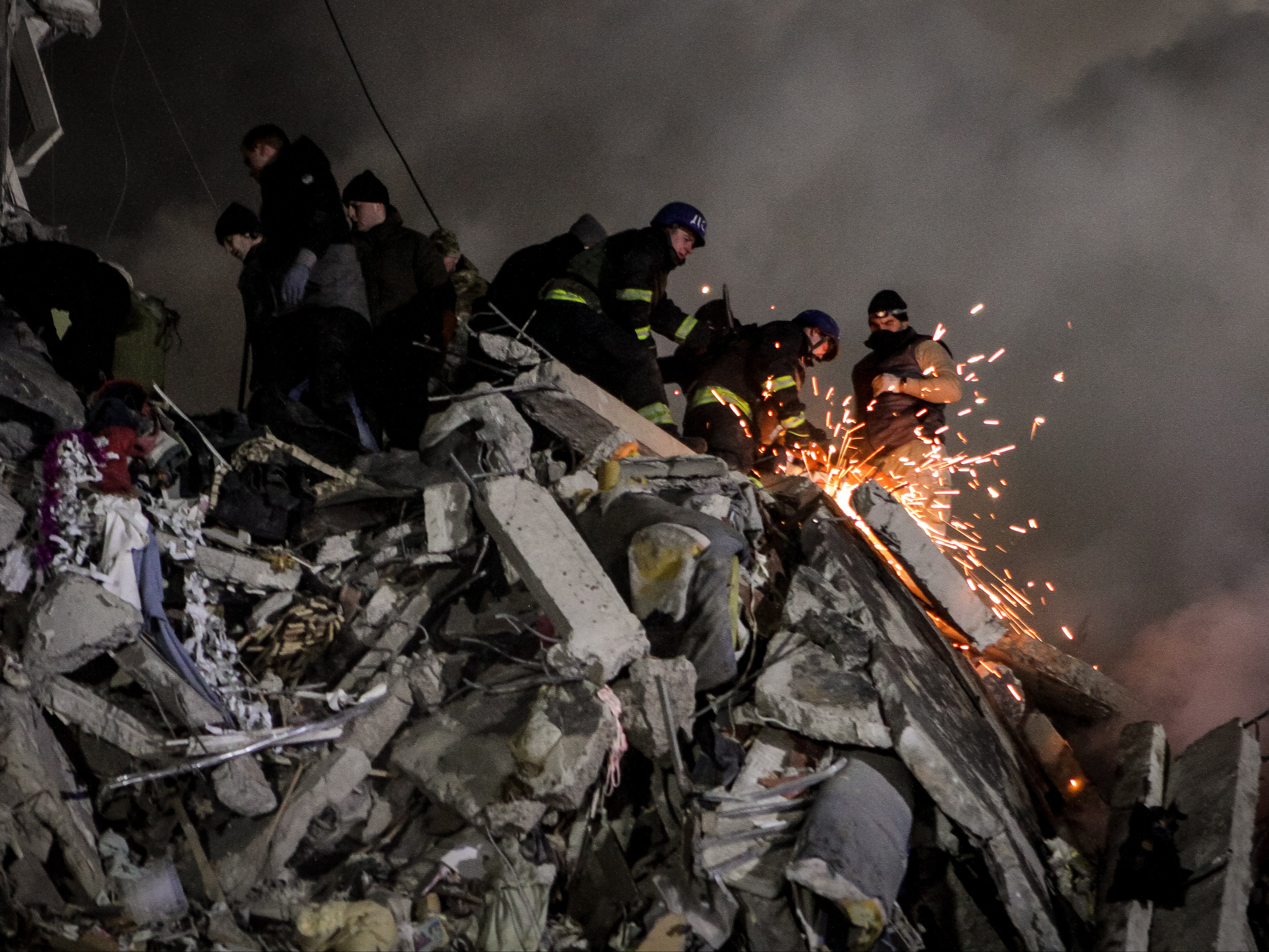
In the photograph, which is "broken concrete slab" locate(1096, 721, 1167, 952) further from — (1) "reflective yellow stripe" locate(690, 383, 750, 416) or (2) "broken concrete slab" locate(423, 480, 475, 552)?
(2) "broken concrete slab" locate(423, 480, 475, 552)

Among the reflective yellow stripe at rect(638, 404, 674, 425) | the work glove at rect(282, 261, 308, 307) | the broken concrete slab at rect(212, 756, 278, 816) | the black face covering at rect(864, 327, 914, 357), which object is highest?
the black face covering at rect(864, 327, 914, 357)

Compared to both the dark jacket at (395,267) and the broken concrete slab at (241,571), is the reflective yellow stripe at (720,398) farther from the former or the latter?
the broken concrete slab at (241,571)

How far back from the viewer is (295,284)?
5609 millimetres

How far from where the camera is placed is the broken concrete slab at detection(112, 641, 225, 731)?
414cm

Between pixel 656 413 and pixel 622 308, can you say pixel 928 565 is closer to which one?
pixel 656 413

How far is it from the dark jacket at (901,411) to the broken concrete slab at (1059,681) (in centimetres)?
151

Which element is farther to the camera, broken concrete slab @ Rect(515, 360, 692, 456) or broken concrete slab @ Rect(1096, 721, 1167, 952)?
broken concrete slab @ Rect(515, 360, 692, 456)

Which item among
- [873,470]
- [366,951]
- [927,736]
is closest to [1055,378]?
[873,470]

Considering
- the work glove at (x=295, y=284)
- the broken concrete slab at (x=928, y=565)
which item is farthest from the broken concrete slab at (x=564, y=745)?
the work glove at (x=295, y=284)

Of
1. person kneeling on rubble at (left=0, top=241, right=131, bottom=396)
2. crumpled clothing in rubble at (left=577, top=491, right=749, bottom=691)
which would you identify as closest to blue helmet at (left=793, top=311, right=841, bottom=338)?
crumpled clothing in rubble at (left=577, top=491, right=749, bottom=691)

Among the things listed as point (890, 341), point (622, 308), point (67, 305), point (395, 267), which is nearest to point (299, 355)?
point (395, 267)

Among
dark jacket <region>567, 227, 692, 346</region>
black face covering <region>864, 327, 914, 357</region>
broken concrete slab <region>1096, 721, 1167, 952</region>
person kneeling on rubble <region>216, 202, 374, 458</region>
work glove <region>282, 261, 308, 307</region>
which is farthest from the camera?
black face covering <region>864, 327, 914, 357</region>

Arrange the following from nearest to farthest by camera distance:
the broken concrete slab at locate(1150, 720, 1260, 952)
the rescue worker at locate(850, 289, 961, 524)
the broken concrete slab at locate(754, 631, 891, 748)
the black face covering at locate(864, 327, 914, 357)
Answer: the broken concrete slab at locate(1150, 720, 1260, 952), the broken concrete slab at locate(754, 631, 891, 748), the rescue worker at locate(850, 289, 961, 524), the black face covering at locate(864, 327, 914, 357)

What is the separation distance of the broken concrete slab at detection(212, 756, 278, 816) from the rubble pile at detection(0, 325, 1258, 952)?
0.01 metres
